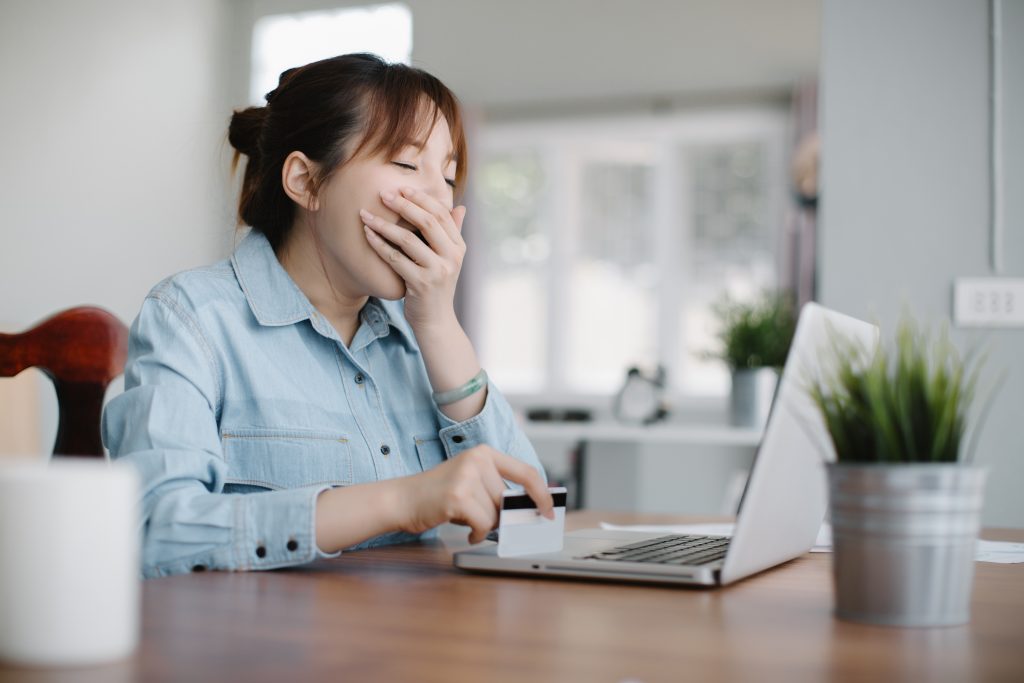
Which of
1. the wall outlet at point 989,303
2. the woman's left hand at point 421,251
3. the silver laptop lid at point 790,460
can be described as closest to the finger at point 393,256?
the woman's left hand at point 421,251

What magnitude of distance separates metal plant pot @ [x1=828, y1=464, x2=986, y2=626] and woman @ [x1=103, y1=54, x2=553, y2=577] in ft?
1.44

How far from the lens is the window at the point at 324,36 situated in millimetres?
5848

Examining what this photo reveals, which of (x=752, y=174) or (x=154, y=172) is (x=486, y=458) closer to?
(x=154, y=172)

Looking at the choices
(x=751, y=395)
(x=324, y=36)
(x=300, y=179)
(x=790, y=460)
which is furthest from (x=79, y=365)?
(x=324, y=36)

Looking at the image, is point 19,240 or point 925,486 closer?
point 925,486

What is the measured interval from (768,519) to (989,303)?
1505 mm

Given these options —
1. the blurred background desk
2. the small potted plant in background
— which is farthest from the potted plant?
the small potted plant in background

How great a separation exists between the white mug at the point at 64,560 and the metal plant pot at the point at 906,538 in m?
0.44

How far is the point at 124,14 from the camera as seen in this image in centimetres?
439

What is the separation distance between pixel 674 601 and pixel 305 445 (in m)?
0.56

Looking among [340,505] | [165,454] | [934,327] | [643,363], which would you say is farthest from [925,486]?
[643,363]

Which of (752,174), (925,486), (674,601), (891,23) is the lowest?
(674,601)

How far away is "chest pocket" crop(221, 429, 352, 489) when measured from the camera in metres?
1.16

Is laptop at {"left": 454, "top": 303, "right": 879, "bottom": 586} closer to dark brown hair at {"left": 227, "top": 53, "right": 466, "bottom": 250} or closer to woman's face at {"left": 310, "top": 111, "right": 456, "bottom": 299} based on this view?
woman's face at {"left": 310, "top": 111, "right": 456, "bottom": 299}
